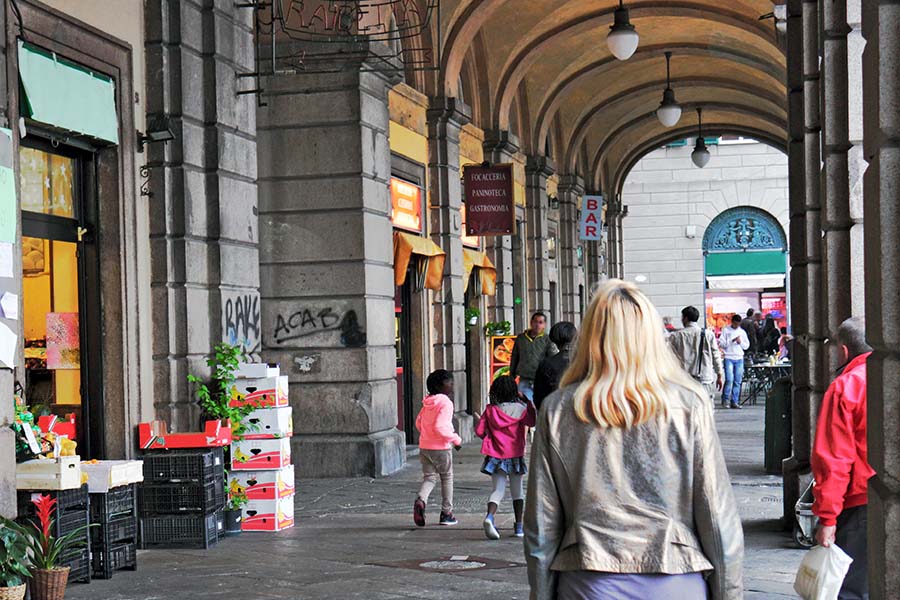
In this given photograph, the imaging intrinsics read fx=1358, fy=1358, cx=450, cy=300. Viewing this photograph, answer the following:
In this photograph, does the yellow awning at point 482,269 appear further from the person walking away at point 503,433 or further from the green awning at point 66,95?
the green awning at point 66,95

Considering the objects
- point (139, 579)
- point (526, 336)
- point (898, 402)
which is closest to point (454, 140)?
point (526, 336)

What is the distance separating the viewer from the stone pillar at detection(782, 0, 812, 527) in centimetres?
A: 1000

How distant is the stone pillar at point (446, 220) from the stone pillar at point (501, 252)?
315 centimetres

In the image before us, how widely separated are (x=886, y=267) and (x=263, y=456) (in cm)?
766

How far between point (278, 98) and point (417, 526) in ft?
18.1

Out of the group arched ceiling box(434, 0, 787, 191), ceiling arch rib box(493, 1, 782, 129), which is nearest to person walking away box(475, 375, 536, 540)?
arched ceiling box(434, 0, 787, 191)

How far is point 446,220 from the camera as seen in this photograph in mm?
18406

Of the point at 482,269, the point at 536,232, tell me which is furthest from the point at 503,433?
the point at 536,232

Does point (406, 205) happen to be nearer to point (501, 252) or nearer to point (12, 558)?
point (501, 252)

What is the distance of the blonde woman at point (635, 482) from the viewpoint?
11.9 ft

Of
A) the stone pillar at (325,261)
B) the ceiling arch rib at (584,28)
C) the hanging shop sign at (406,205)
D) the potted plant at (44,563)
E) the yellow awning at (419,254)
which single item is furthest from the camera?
the ceiling arch rib at (584,28)

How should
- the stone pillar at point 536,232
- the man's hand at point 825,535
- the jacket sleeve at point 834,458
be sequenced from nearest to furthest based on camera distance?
1. the man's hand at point 825,535
2. the jacket sleeve at point 834,458
3. the stone pillar at point 536,232

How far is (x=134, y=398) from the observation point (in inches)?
404

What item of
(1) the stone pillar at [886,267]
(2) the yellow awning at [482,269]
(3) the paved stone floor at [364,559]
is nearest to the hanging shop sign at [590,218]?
(2) the yellow awning at [482,269]
